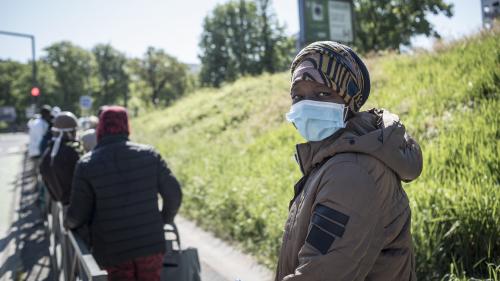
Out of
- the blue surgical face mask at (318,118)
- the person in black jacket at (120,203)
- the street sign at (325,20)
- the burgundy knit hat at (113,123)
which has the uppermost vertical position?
the street sign at (325,20)

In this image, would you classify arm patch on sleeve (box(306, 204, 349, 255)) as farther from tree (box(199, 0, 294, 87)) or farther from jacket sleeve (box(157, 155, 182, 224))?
tree (box(199, 0, 294, 87))

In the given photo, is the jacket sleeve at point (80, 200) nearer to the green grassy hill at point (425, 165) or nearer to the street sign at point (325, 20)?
the green grassy hill at point (425, 165)

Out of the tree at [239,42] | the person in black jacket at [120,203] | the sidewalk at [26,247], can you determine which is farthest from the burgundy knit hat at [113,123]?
the tree at [239,42]

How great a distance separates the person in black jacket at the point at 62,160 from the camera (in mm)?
4793

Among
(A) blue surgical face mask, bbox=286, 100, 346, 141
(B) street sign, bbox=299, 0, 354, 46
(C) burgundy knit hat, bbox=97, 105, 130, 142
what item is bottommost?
(A) blue surgical face mask, bbox=286, 100, 346, 141

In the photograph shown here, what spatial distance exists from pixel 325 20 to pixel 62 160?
1447cm

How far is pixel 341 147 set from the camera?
4.83ft

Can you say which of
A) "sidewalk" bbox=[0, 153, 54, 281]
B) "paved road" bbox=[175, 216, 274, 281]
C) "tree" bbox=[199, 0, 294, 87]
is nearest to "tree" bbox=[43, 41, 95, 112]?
"tree" bbox=[199, 0, 294, 87]

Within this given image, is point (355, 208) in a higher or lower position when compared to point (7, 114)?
lower

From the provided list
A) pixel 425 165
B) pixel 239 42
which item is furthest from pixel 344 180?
pixel 239 42

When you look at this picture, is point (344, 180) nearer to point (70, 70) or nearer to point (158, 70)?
point (158, 70)

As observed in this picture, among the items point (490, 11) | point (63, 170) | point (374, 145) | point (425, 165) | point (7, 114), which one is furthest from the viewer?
point (7, 114)

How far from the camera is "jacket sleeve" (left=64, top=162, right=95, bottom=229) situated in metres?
3.00

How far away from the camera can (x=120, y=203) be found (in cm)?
305
